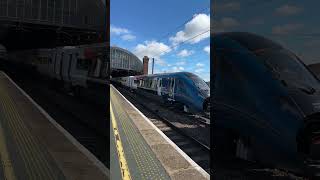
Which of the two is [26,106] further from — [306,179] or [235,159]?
[306,179]

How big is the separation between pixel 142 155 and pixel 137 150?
0.30m

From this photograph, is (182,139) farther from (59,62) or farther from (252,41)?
(252,41)

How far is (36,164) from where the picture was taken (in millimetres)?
2436

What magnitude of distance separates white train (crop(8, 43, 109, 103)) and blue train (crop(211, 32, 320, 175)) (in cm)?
95

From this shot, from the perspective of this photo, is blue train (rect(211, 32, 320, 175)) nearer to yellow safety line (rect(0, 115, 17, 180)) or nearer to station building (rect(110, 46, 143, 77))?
station building (rect(110, 46, 143, 77))

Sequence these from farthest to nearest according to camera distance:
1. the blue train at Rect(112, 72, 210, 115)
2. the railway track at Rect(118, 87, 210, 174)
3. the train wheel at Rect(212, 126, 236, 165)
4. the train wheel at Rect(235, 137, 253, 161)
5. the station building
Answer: the blue train at Rect(112, 72, 210, 115), the railway track at Rect(118, 87, 210, 174), the station building, the train wheel at Rect(212, 126, 236, 165), the train wheel at Rect(235, 137, 253, 161)

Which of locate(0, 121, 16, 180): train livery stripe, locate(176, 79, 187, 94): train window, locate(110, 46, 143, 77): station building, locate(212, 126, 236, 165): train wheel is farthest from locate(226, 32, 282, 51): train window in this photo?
locate(176, 79, 187, 94): train window

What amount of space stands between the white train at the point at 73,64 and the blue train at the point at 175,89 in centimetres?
248

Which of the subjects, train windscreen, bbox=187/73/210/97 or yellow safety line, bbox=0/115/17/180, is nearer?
yellow safety line, bbox=0/115/17/180

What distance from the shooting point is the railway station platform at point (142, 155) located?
144 inches

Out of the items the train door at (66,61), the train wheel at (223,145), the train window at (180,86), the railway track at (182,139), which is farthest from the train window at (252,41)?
the train window at (180,86)

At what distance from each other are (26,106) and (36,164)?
481 millimetres

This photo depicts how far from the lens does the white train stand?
2553 millimetres

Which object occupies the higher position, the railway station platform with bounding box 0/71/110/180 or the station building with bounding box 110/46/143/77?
the station building with bounding box 110/46/143/77
